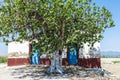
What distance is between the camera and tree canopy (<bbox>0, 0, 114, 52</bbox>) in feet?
77.6

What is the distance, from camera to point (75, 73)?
89.4ft

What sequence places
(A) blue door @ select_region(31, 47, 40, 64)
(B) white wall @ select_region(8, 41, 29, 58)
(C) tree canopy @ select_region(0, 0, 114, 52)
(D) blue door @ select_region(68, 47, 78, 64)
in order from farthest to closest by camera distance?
(B) white wall @ select_region(8, 41, 29, 58) → (A) blue door @ select_region(31, 47, 40, 64) → (D) blue door @ select_region(68, 47, 78, 64) → (C) tree canopy @ select_region(0, 0, 114, 52)

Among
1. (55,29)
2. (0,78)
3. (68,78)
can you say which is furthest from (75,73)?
(0,78)

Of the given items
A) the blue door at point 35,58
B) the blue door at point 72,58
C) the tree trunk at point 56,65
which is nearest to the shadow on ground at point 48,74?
the tree trunk at point 56,65

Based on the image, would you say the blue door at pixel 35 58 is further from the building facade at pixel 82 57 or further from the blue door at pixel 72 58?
the blue door at pixel 72 58

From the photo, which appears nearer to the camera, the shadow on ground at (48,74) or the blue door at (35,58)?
the shadow on ground at (48,74)

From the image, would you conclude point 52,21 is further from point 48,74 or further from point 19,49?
point 19,49

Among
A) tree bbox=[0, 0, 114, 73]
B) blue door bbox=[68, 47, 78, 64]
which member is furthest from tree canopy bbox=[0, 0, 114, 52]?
blue door bbox=[68, 47, 78, 64]

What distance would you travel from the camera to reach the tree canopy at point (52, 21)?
23.7 metres

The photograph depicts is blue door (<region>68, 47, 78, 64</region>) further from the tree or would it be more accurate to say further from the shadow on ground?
the tree

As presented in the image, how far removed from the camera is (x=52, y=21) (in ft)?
77.9

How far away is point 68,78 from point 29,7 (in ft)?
19.8

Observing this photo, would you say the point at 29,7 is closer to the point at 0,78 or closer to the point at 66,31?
the point at 66,31

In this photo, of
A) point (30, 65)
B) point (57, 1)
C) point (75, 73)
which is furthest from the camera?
point (30, 65)
